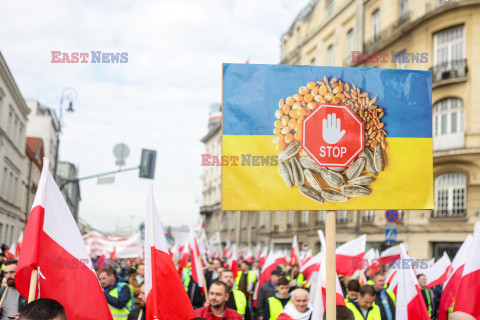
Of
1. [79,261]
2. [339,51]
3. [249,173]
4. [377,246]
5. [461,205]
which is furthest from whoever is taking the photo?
[339,51]

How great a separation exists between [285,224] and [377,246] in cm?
1668

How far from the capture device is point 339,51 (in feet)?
127

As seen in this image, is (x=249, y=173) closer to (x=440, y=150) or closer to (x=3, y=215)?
(x=440, y=150)

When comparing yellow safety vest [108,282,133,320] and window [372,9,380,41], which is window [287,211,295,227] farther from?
yellow safety vest [108,282,133,320]

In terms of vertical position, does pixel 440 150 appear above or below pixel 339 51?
below

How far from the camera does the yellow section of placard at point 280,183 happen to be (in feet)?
14.3

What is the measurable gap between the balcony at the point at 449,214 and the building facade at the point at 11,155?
22.3 m

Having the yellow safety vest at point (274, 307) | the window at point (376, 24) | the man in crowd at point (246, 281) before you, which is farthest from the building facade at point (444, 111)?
the yellow safety vest at point (274, 307)

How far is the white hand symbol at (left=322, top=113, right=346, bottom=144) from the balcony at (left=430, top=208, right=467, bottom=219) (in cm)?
2294

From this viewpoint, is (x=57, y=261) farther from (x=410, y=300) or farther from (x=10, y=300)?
(x=410, y=300)

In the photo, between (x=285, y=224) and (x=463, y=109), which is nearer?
(x=463, y=109)

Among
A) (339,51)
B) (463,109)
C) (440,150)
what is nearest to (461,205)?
(440,150)

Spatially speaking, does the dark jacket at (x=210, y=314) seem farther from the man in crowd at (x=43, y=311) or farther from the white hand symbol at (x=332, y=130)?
the man in crowd at (x=43, y=311)

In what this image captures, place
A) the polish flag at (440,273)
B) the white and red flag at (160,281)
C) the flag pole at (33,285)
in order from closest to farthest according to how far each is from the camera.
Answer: the flag pole at (33,285) < the white and red flag at (160,281) < the polish flag at (440,273)
